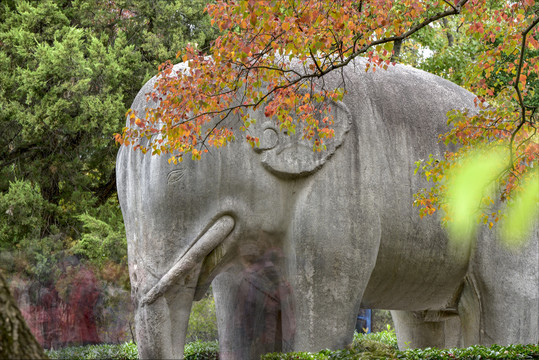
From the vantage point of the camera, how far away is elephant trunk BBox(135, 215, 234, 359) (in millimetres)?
4992

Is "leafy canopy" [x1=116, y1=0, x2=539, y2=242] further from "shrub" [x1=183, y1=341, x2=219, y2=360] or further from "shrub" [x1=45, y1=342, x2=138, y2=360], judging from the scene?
"shrub" [x1=45, y1=342, x2=138, y2=360]

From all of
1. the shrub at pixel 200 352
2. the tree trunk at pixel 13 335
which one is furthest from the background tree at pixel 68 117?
the tree trunk at pixel 13 335

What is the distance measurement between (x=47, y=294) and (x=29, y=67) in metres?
4.18

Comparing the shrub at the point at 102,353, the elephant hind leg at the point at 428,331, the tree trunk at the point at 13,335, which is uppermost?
the tree trunk at the point at 13,335

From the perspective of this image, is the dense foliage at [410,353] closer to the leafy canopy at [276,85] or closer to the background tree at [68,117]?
the leafy canopy at [276,85]

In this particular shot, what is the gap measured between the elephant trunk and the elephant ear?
1.75ft

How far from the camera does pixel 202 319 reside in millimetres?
14086

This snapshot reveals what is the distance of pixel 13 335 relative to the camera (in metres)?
2.71

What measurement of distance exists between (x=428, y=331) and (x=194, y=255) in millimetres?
3300

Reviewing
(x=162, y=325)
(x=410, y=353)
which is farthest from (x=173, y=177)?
(x=410, y=353)

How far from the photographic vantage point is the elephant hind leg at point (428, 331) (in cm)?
735

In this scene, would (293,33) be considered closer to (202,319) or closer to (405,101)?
(405,101)

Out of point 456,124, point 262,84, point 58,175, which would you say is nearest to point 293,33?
point 262,84

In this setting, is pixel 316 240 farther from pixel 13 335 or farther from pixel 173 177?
pixel 13 335
